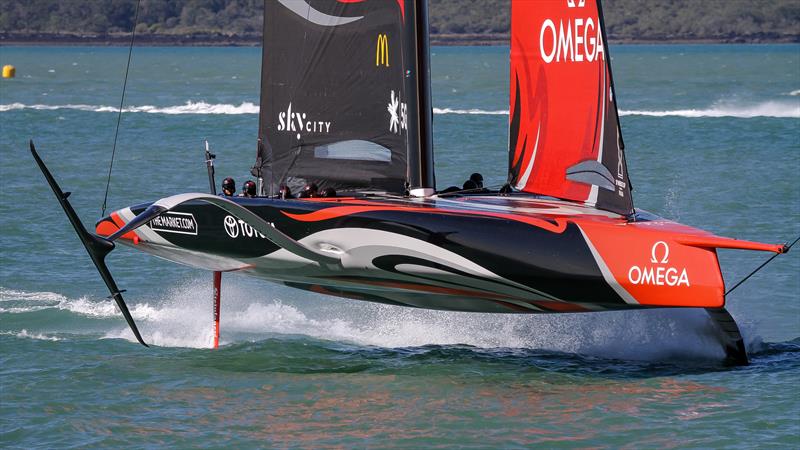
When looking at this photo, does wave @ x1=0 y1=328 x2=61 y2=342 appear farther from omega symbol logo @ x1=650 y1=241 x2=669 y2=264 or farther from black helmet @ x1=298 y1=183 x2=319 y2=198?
omega symbol logo @ x1=650 y1=241 x2=669 y2=264

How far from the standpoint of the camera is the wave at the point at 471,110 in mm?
43000

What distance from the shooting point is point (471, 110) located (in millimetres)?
46156

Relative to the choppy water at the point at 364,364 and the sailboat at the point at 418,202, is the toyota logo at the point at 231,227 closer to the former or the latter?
the sailboat at the point at 418,202

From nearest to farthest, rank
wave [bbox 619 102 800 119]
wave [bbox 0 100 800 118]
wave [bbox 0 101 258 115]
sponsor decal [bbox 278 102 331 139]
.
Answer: sponsor decal [bbox 278 102 331 139], wave [bbox 619 102 800 119], wave [bbox 0 100 800 118], wave [bbox 0 101 258 115]

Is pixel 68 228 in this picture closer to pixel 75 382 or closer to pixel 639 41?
pixel 75 382

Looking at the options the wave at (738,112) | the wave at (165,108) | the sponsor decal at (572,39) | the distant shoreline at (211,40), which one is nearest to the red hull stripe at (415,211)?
the sponsor decal at (572,39)

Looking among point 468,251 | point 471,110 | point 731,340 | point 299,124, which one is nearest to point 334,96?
point 299,124

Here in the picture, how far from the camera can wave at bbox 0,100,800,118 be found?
43000 mm

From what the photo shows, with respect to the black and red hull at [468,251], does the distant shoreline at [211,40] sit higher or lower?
higher

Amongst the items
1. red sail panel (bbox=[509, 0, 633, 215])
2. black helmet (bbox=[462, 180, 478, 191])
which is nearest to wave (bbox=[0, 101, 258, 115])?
black helmet (bbox=[462, 180, 478, 191])

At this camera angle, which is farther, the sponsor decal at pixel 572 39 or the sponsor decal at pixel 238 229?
the sponsor decal at pixel 238 229

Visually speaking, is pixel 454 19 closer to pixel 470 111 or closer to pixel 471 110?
pixel 471 110

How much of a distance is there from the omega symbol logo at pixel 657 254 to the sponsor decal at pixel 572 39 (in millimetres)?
1713

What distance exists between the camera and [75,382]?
37.7 feet
